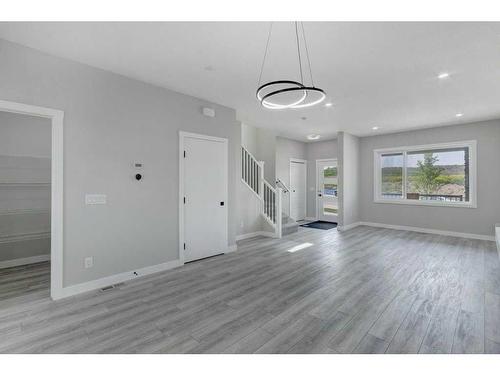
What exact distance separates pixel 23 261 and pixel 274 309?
171 inches

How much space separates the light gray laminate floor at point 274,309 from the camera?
207 cm

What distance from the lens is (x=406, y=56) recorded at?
2984mm

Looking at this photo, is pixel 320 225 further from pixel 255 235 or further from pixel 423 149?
pixel 423 149

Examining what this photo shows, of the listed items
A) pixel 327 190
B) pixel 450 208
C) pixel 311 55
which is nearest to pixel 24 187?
pixel 311 55

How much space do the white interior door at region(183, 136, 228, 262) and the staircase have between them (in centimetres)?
149

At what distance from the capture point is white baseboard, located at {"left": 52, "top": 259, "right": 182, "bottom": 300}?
3.02 m

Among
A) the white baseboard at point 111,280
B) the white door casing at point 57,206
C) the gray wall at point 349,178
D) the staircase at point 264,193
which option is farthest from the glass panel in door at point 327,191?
the white door casing at point 57,206

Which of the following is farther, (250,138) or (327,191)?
(327,191)

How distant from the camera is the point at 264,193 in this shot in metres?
6.74

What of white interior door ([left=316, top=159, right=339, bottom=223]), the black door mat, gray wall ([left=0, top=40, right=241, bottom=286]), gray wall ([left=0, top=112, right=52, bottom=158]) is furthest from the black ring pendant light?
white interior door ([left=316, top=159, right=339, bottom=223])

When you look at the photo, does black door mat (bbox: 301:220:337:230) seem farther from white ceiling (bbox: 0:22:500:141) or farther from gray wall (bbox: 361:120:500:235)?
white ceiling (bbox: 0:22:500:141)
